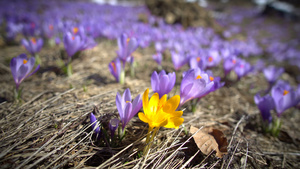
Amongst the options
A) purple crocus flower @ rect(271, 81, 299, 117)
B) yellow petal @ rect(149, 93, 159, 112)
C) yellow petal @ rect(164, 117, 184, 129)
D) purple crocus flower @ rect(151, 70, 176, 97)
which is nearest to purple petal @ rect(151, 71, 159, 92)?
purple crocus flower @ rect(151, 70, 176, 97)

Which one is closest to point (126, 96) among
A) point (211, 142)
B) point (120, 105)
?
point (120, 105)

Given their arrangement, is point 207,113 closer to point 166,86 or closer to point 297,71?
point 166,86

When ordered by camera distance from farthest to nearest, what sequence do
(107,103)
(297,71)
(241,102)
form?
(297,71), (241,102), (107,103)

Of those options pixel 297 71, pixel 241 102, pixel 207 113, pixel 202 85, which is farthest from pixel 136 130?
pixel 297 71

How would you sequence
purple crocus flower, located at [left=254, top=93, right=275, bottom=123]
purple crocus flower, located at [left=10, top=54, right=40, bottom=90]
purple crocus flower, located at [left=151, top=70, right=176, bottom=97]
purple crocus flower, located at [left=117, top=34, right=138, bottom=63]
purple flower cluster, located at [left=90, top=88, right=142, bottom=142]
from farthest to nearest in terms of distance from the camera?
purple crocus flower, located at [left=117, top=34, right=138, bottom=63], purple crocus flower, located at [left=254, top=93, right=275, bottom=123], purple crocus flower, located at [left=10, top=54, right=40, bottom=90], purple crocus flower, located at [left=151, top=70, right=176, bottom=97], purple flower cluster, located at [left=90, top=88, right=142, bottom=142]

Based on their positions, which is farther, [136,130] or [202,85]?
[136,130]

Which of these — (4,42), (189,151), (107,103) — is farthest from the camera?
(4,42)

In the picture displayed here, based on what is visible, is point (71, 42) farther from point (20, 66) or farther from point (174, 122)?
point (174, 122)

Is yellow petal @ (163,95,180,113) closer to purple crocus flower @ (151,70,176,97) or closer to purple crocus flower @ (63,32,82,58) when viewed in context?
purple crocus flower @ (151,70,176,97)
